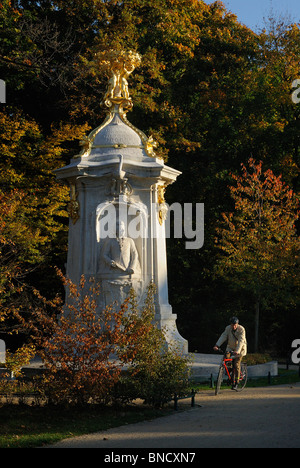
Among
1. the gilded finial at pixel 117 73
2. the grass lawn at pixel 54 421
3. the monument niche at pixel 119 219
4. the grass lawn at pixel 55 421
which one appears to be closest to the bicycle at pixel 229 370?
the monument niche at pixel 119 219

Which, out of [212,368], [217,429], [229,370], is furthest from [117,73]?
[217,429]

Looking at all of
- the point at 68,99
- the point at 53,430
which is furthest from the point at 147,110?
the point at 53,430

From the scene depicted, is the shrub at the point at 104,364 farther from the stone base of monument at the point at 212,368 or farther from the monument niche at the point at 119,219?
the monument niche at the point at 119,219

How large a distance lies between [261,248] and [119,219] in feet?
28.7

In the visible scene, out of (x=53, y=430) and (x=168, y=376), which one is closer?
(x=53, y=430)

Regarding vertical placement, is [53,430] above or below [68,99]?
below

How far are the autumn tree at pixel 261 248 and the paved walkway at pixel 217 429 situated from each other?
426 inches

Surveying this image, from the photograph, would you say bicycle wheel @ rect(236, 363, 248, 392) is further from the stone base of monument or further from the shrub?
the shrub

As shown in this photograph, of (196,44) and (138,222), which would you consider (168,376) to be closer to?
(138,222)

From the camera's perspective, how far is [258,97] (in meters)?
28.0

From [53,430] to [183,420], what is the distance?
6.26ft

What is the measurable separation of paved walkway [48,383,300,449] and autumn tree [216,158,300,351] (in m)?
10.8

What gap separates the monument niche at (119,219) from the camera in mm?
15703

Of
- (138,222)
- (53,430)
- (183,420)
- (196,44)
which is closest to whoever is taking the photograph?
(53,430)
